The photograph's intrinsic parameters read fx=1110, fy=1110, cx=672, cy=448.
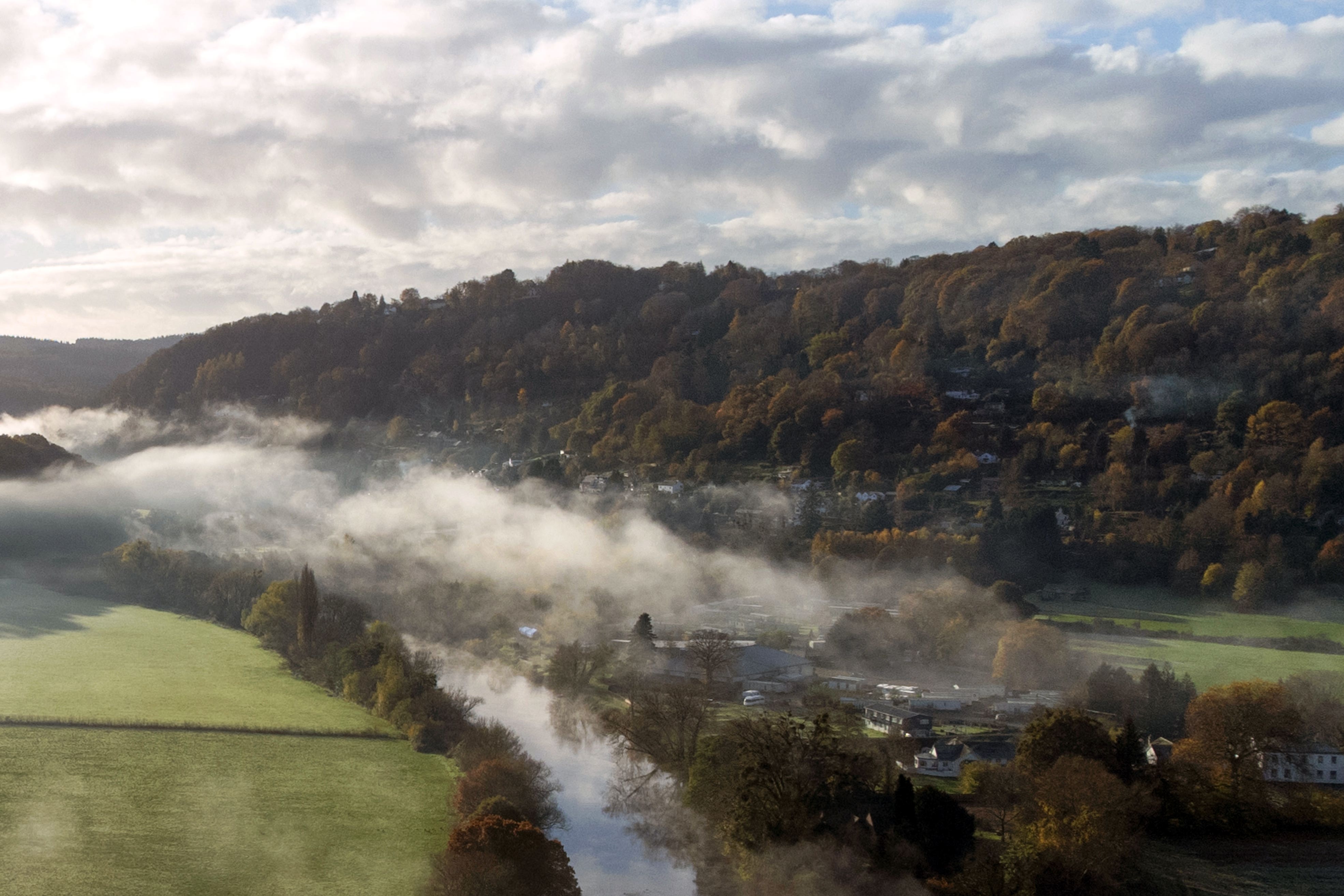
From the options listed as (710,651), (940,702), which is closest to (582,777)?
(710,651)

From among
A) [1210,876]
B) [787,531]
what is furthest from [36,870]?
[787,531]

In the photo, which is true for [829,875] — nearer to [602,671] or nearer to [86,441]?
[602,671]

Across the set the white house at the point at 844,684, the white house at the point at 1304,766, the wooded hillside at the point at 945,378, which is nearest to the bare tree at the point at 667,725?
the white house at the point at 844,684

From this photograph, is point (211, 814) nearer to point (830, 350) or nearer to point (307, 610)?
point (307, 610)

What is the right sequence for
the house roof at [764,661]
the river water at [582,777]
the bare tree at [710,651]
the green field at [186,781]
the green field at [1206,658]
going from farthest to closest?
the house roof at [764,661]
the bare tree at [710,651]
the green field at [1206,658]
the river water at [582,777]
the green field at [186,781]

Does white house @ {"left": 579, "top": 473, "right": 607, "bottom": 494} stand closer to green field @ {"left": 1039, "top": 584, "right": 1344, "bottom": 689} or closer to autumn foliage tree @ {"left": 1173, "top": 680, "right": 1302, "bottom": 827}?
green field @ {"left": 1039, "top": 584, "right": 1344, "bottom": 689}

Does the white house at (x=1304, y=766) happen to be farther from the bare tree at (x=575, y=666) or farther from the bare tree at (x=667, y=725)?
the bare tree at (x=575, y=666)

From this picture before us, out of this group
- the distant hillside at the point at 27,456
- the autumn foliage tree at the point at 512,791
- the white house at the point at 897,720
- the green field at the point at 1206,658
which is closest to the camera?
the autumn foliage tree at the point at 512,791
